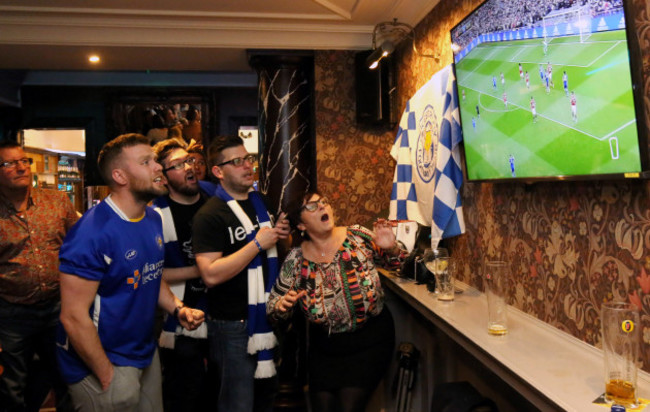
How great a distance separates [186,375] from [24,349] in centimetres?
86

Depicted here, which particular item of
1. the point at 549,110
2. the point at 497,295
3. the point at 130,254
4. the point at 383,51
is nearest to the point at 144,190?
the point at 130,254

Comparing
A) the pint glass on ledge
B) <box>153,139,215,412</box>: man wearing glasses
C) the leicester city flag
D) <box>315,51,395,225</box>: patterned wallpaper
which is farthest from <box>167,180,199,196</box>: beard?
the pint glass on ledge

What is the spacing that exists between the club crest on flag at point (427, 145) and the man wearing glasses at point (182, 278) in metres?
1.11

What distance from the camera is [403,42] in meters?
3.62

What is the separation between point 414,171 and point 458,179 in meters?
0.46

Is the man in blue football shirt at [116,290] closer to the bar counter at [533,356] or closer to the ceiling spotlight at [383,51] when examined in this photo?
the bar counter at [533,356]

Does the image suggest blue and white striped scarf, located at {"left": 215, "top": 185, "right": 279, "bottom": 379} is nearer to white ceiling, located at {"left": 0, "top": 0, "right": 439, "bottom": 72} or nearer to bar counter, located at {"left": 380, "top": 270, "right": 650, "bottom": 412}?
bar counter, located at {"left": 380, "top": 270, "right": 650, "bottom": 412}

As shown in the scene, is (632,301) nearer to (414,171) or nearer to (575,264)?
(575,264)

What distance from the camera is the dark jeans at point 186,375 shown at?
99.0 inches

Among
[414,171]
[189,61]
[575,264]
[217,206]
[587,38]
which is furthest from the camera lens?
[189,61]

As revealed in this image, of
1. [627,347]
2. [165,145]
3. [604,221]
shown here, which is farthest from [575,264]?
[165,145]

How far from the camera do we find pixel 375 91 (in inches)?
151

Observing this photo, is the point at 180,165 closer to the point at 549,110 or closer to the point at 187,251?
the point at 187,251

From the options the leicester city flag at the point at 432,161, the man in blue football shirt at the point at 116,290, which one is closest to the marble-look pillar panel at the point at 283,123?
the leicester city flag at the point at 432,161
